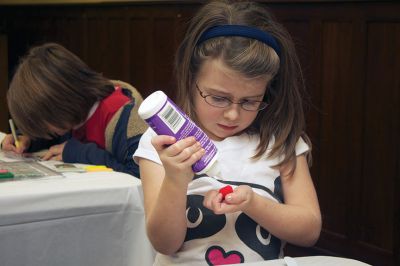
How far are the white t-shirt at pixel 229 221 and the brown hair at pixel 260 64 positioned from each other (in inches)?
1.3

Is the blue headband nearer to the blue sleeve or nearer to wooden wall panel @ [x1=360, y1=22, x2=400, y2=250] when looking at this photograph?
the blue sleeve

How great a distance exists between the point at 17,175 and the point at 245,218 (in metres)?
0.54

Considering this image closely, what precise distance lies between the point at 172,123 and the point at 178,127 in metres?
0.02

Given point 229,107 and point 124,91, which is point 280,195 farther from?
point 124,91

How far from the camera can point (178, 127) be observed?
3.38ft

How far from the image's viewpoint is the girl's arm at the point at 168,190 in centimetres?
106

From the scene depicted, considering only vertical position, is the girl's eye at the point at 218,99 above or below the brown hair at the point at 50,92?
above

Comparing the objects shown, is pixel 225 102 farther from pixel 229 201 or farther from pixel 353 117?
pixel 353 117

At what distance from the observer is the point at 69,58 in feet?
6.27

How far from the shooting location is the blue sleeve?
1.76 metres

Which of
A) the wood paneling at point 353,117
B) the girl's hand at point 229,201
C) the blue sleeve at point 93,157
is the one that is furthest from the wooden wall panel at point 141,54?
the girl's hand at point 229,201

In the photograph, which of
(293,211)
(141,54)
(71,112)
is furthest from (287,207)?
(141,54)

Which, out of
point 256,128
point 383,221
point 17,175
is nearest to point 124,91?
point 17,175

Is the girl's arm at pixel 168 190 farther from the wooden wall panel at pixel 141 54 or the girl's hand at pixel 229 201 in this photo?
the wooden wall panel at pixel 141 54
